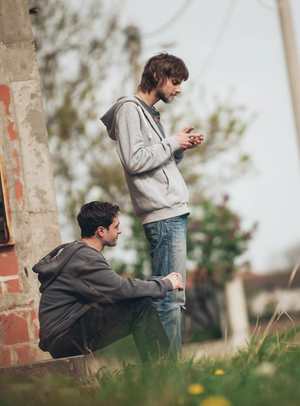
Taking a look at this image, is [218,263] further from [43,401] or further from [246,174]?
[43,401]

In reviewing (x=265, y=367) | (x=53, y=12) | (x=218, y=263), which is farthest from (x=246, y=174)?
(x=265, y=367)

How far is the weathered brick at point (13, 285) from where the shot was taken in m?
3.86

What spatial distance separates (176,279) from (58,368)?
28.1 inches

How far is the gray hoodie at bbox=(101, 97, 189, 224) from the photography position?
3256 mm

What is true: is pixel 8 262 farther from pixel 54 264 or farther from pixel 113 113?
pixel 113 113

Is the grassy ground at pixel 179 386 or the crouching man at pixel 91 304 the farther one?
the crouching man at pixel 91 304

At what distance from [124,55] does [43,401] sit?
1180 centimetres

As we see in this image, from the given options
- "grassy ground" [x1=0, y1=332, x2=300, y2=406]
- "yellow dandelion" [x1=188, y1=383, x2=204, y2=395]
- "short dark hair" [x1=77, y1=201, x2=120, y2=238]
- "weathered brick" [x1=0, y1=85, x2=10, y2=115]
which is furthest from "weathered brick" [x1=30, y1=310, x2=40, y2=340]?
"yellow dandelion" [x1=188, y1=383, x2=204, y2=395]

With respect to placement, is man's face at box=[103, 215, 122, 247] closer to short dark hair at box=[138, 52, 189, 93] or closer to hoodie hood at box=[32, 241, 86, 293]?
hoodie hood at box=[32, 241, 86, 293]

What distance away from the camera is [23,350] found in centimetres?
382

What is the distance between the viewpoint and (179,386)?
85.4 inches

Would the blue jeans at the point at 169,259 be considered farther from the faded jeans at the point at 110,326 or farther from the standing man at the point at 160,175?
the faded jeans at the point at 110,326

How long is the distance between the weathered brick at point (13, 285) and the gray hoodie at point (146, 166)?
3.35 feet

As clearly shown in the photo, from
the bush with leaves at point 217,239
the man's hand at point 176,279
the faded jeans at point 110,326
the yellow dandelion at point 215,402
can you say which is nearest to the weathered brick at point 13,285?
the faded jeans at point 110,326
